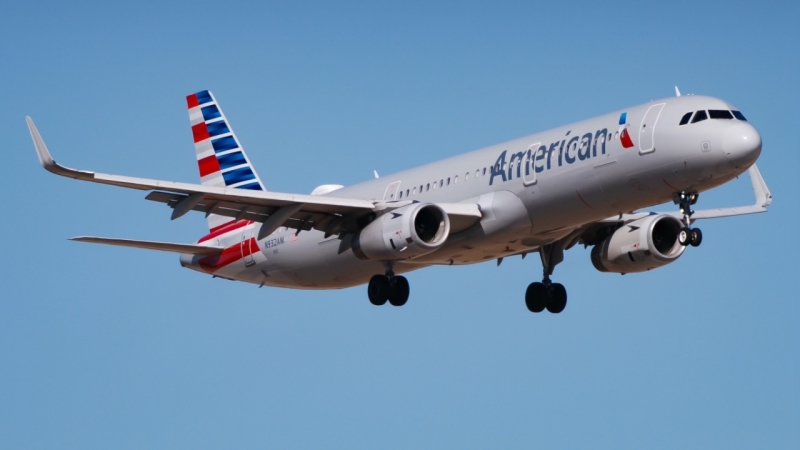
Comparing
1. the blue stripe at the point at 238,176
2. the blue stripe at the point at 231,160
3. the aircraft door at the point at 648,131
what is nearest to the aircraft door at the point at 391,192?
the blue stripe at the point at 238,176

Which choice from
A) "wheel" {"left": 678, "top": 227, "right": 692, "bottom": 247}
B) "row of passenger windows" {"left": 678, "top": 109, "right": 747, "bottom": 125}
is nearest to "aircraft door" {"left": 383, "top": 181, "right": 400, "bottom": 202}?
"wheel" {"left": 678, "top": 227, "right": 692, "bottom": 247}

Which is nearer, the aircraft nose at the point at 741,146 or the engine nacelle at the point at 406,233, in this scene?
the aircraft nose at the point at 741,146

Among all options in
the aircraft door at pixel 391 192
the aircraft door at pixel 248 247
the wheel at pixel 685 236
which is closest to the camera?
the wheel at pixel 685 236

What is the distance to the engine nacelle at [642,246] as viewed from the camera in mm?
43156

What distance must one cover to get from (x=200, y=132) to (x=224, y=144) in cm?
160

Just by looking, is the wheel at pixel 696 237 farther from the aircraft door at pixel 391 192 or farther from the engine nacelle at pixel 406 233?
the aircraft door at pixel 391 192

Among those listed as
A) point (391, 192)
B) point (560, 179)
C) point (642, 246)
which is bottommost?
point (642, 246)

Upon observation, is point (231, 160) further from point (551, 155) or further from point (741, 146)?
point (741, 146)

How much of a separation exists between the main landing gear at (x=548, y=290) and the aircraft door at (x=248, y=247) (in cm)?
946

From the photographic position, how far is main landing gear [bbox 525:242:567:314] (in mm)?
44781

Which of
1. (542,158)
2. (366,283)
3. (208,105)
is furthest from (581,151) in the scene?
(208,105)

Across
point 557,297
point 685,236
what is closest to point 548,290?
point 557,297

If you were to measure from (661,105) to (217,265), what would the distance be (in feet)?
57.9

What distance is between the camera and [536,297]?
45719 millimetres
